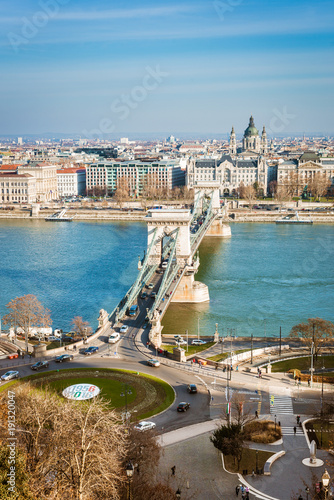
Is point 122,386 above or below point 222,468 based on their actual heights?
above

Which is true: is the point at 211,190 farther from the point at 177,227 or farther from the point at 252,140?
the point at 252,140

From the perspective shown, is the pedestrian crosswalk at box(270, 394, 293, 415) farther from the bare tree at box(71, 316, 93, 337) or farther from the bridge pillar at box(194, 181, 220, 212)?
the bridge pillar at box(194, 181, 220, 212)

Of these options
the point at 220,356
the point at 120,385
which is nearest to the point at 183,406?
the point at 120,385

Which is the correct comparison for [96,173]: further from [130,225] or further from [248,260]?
[248,260]

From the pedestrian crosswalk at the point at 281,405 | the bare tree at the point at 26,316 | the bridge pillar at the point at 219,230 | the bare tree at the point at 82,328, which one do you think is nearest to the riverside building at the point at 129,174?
the bridge pillar at the point at 219,230

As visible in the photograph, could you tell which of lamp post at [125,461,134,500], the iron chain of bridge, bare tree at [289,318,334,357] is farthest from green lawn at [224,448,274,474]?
the iron chain of bridge

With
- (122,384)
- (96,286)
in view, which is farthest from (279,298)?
(122,384)
